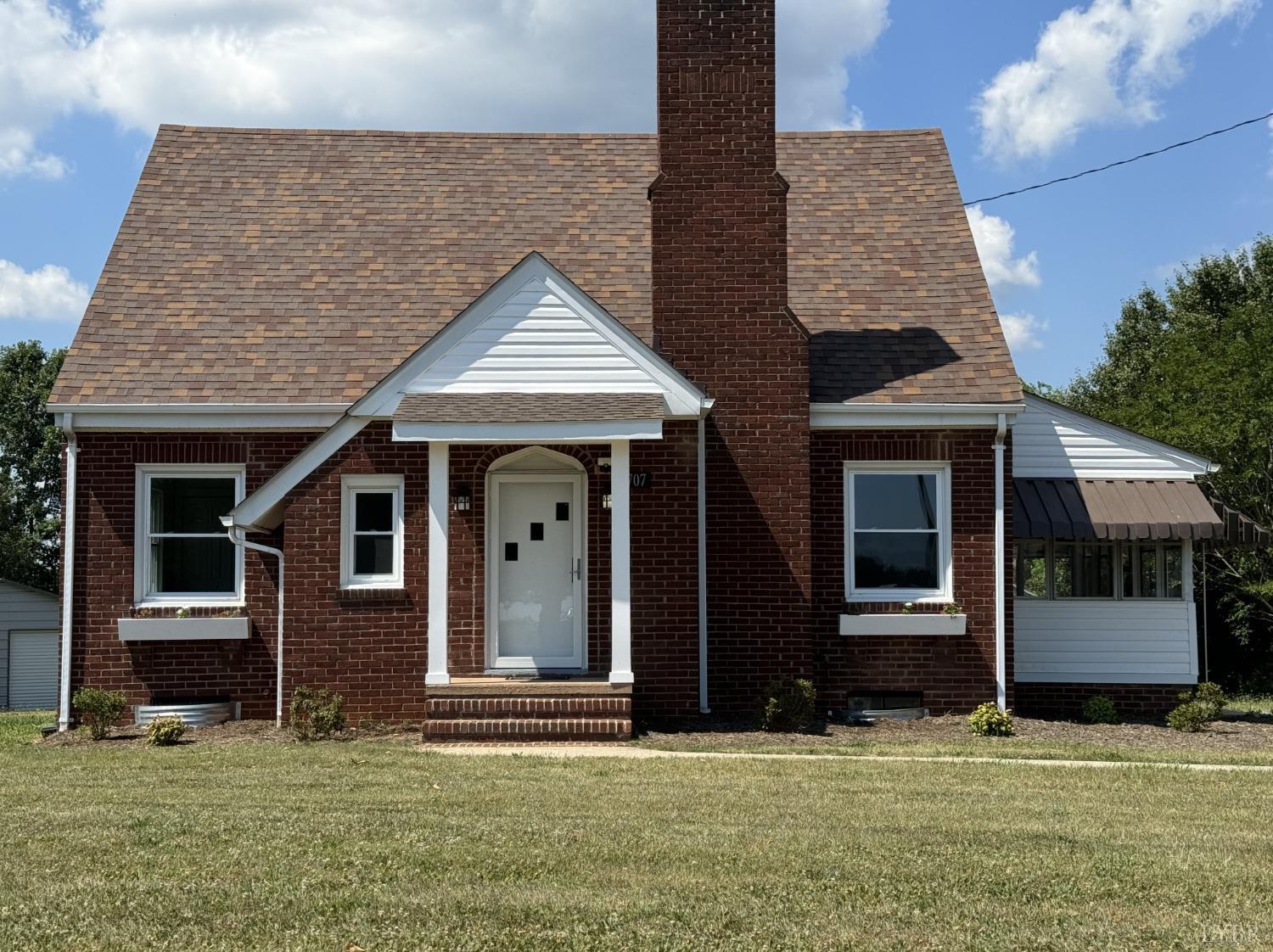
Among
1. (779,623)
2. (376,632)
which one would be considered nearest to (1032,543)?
(779,623)

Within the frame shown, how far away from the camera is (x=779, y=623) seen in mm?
15258

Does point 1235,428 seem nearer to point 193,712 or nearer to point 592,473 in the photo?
point 592,473

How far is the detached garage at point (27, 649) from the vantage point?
109ft

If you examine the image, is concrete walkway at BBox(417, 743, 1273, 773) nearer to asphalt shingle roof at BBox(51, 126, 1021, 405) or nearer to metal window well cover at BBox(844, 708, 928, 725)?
metal window well cover at BBox(844, 708, 928, 725)

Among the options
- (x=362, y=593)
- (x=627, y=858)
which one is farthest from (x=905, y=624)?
(x=627, y=858)

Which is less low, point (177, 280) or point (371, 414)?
point (177, 280)

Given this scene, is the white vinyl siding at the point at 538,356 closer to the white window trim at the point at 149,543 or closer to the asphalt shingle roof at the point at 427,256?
the asphalt shingle roof at the point at 427,256

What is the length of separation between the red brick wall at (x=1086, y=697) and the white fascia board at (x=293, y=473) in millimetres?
8947

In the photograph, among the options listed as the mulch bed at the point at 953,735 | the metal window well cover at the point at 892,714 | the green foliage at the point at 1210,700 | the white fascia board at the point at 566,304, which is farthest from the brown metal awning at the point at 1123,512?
the white fascia board at the point at 566,304

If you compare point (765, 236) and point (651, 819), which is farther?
point (765, 236)

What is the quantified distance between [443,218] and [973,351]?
7347 mm

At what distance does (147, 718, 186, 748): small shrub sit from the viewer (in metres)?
13.8

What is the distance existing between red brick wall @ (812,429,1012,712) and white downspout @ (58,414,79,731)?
873cm

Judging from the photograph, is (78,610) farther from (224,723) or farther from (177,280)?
(177,280)
